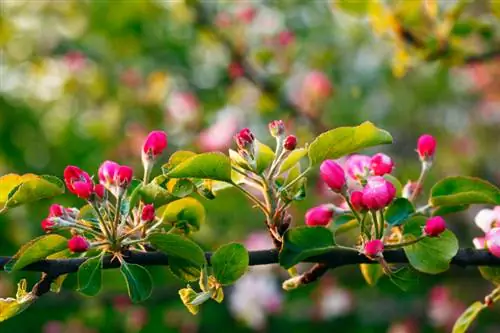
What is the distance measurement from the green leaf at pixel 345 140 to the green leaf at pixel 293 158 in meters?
0.02

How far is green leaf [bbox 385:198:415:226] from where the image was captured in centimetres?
119

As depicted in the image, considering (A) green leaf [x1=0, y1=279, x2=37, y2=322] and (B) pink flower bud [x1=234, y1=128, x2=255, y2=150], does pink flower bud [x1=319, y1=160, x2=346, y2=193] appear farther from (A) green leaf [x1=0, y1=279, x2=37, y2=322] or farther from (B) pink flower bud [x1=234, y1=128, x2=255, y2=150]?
(A) green leaf [x1=0, y1=279, x2=37, y2=322]

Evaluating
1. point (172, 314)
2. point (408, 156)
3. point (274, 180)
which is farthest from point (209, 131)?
point (274, 180)

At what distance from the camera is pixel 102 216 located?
1.12m

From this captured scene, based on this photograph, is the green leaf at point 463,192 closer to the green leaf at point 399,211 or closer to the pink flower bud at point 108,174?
the green leaf at point 399,211

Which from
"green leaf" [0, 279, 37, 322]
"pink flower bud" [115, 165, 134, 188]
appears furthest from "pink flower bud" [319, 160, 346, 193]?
"green leaf" [0, 279, 37, 322]

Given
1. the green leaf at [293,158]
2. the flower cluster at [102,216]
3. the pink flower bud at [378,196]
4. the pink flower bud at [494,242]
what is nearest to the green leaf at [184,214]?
the flower cluster at [102,216]

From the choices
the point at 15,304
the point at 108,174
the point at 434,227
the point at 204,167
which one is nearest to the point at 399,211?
the point at 434,227

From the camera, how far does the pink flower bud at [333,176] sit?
1.18m

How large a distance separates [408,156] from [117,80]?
161cm

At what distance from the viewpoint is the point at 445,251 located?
1.16m

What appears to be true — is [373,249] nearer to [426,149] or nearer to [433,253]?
[433,253]

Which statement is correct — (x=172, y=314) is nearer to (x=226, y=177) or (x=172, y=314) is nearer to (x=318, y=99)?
(x=318, y=99)

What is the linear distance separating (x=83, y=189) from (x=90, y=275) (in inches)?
4.6
